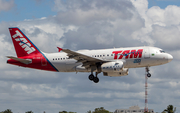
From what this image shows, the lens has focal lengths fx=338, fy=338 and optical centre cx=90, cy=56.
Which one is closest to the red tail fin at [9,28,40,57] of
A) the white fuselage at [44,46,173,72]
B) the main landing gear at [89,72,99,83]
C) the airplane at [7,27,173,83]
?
the airplane at [7,27,173,83]

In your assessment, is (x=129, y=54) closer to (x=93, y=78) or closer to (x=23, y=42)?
(x=93, y=78)

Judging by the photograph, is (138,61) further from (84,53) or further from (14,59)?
(14,59)

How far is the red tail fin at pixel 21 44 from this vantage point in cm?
6819

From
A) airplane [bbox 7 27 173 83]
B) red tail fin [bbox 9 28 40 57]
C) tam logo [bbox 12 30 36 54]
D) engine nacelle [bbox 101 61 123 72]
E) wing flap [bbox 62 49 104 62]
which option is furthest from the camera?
tam logo [bbox 12 30 36 54]

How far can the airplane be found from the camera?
61.3m

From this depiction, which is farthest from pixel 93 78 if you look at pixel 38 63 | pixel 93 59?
pixel 38 63

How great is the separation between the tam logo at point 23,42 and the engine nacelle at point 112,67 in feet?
51.7

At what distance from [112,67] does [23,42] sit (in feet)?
66.3

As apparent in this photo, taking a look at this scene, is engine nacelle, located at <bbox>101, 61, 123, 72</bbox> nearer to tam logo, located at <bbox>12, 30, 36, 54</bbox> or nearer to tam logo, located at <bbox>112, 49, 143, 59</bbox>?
tam logo, located at <bbox>112, 49, 143, 59</bbox>

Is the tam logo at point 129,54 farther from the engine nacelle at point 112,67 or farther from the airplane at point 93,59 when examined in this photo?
the engine nacelle at point 112,67

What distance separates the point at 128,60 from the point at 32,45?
67.1 ft

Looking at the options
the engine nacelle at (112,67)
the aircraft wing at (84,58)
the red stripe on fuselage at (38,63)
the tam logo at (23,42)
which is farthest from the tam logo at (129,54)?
the tam logo at (23,42)

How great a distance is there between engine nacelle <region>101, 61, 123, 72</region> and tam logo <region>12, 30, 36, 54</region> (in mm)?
15754

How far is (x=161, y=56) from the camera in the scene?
61.6m
